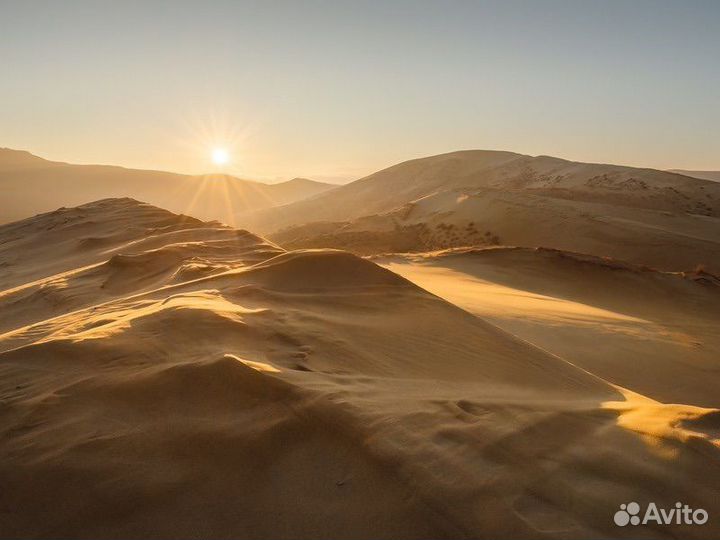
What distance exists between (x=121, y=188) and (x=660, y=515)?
87.7 m

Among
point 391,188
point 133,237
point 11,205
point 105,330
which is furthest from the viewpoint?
point 11,205

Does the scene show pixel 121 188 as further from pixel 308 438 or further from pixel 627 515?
pixel 627 515

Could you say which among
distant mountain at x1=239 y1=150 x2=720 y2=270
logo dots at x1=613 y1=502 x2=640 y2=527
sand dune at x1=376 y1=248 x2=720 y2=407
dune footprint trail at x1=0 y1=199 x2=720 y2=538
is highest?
distant mountain at x1=239 y1=150 x2=720 y2=270

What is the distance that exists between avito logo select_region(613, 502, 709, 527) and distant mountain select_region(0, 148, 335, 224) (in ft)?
181

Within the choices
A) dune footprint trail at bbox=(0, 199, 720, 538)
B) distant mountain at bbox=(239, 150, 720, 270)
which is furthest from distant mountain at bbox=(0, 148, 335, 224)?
dune footprint trail at bbox=(0, 199, 720, 538)

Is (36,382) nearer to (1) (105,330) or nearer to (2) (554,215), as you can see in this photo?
(1) (105,330)

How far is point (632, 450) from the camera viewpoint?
1954mm

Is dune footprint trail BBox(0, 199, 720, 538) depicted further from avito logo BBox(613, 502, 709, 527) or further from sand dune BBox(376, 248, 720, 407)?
sand dune BBox(376, 248, 720, 407)

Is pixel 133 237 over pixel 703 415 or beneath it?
over

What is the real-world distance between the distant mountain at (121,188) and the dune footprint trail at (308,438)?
176 ft

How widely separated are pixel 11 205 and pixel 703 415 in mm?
58540

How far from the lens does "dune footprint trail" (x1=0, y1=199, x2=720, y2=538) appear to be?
1.57 m

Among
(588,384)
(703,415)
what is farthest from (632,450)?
(588,384)

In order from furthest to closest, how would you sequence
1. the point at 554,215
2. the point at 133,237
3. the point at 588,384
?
the point at 554,215, the point at 133,237, the point at 588,384
